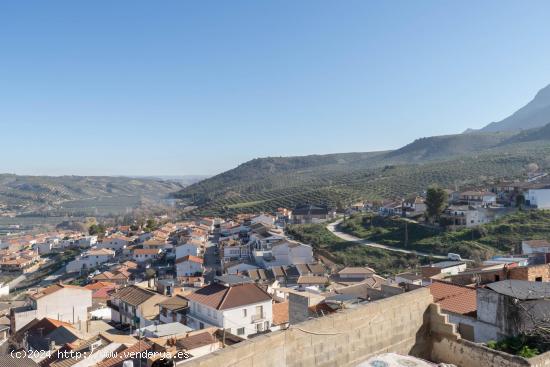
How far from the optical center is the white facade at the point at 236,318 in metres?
20.8

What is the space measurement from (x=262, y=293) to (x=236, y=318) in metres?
2.11

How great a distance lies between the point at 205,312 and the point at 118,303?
7.62m

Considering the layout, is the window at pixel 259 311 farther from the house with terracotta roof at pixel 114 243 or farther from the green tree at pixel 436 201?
the house with terracotta roof at pixel 114 243

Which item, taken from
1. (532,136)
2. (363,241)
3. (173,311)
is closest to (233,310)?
(173,311)

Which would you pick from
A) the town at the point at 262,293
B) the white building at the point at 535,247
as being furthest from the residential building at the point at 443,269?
the white building at the point at 535,247

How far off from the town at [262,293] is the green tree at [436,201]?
19 centimetres

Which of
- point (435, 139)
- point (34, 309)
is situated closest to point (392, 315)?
point (34, 309)

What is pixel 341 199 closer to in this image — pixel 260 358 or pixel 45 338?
pixel 45 338

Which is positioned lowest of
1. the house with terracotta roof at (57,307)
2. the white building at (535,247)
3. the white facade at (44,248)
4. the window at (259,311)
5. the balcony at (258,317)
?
the white facade at (44,248)

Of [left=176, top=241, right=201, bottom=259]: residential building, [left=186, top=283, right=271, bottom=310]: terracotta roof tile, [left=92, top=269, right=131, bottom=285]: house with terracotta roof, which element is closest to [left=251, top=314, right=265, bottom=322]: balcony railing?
[left=186, top=283, right=271, bottom=310]: terracotta roof tile

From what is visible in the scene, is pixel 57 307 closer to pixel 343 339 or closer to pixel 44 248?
pixel 343 339

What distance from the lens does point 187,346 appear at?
13641 millimetres

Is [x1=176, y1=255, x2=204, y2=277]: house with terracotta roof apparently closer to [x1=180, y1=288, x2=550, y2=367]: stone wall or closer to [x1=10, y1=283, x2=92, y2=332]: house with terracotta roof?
[x1=10, y1=283, x2=92, y2=332]: house with terracotta roof

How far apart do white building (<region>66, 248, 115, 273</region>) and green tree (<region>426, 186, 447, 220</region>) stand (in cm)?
4217
